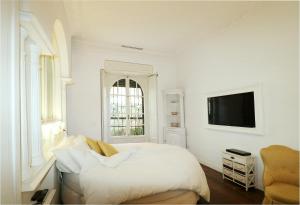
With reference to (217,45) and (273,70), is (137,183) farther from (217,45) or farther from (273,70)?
(217,45)

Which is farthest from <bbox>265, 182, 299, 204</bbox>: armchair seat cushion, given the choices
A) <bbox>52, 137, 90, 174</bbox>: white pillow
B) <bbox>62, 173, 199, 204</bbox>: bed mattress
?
<bbox>52, 137, 90, 174</bbox>: white pillow

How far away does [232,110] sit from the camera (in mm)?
3107

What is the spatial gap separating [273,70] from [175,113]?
261 centimetres

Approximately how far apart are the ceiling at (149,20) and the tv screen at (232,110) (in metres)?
1.39

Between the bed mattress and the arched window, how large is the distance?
8.31ft

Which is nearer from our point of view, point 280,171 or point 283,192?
point 283,192

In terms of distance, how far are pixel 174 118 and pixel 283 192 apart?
3.12 meters

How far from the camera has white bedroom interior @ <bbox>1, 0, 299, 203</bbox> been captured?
101 cm

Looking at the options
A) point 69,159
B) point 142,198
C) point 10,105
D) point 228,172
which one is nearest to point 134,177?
point 142,198

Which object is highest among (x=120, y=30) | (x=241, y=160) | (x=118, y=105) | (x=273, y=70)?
(x=120, y=30)

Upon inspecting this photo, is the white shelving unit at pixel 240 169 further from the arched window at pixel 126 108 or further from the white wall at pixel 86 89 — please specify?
the white wall at pixel 86 89

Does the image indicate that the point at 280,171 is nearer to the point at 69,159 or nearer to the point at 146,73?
the point at 69,159

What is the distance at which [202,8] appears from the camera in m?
2.71

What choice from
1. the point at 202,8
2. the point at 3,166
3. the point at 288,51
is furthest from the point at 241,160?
the point at 3,166
